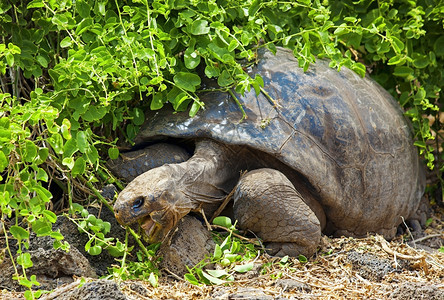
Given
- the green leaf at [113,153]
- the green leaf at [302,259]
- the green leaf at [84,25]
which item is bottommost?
the green leaf at [302,259]

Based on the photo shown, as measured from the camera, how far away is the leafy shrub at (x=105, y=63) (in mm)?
3434

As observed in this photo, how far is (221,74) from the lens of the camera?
4281 mm

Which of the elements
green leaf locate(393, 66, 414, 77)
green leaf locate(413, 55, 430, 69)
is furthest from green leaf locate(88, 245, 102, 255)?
green leaf locate(413, 55, 430, 69)

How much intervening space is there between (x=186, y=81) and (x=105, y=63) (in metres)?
0.54

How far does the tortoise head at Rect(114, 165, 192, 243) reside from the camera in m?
3.71

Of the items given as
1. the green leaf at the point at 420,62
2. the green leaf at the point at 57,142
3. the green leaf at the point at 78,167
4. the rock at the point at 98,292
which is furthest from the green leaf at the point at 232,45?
the green leaf at the point at 420,62

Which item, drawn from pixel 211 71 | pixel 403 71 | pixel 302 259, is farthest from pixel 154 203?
pixel 403 71

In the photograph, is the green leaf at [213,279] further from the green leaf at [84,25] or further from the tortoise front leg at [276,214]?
the green leaf at [84,25]

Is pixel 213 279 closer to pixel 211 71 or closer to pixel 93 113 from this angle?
pixel 93 113

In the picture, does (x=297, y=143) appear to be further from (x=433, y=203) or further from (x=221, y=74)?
(x=433, y=203)

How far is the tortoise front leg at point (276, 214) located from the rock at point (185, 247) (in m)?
0.28

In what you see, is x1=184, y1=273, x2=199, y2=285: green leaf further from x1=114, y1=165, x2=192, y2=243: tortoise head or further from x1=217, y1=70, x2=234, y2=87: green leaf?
x1=217, y1=70, x2=234, y2=87: green leaf

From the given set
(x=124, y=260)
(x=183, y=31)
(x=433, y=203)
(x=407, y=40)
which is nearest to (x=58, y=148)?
(x=124, y=260)

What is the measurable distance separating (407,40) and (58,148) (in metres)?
2.92
